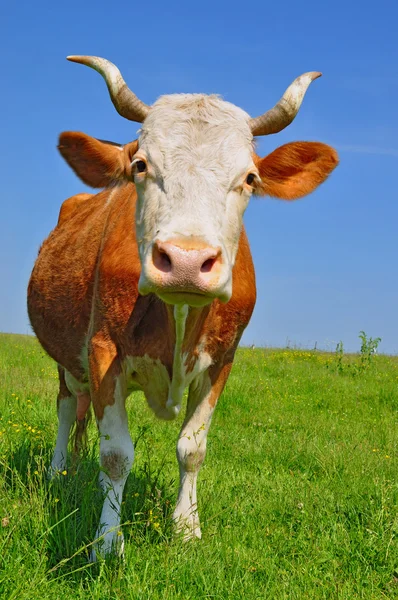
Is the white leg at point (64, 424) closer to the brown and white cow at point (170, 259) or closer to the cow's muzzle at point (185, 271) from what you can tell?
the brown and white cow at point (170, 259)

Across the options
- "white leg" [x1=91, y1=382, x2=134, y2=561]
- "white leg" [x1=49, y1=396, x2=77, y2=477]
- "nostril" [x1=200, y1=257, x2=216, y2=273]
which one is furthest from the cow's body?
"nostril" [x1=200, y1=257, x2=216, y2=273]

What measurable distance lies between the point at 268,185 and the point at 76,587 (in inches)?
102

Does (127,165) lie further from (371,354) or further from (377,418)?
(371,354)

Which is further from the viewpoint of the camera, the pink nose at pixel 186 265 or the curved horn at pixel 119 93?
the curved horn at pixel 119 93

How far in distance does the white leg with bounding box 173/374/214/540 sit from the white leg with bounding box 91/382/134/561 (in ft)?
1.61

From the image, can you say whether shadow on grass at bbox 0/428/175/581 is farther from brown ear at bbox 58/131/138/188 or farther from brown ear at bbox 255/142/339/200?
brown ear at bbox 255/142/339/200

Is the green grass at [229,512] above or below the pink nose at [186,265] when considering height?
below

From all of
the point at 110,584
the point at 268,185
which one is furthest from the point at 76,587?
the point at 268,185

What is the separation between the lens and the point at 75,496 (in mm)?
4895

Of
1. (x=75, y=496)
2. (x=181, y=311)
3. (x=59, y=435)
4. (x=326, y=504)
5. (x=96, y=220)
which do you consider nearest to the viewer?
(x=181, y=311)

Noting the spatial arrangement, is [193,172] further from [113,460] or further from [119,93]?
[113,460]

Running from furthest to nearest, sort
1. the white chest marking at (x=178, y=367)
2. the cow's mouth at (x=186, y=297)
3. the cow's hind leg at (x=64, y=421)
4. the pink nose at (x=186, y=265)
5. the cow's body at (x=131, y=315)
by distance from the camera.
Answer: the cow's hind leg at (x=64, y=421), the cow's body at (x=131, y=315), the white chest marking at (x=178, y=367), the cow's mouth at (x=186, y=297), the pink nose at (x=186, y=265)

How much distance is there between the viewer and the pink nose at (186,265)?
3.29 meters

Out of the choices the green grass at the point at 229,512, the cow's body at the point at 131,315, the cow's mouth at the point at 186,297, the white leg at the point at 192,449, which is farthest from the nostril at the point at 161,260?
the white leg at the point at 192,449
